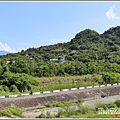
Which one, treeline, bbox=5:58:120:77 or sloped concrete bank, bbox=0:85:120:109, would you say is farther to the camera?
treeline, bbox=5:58:120:77

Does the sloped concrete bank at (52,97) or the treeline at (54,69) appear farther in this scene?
the treeline at (54,69)

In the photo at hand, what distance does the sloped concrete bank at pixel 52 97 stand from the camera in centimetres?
1730

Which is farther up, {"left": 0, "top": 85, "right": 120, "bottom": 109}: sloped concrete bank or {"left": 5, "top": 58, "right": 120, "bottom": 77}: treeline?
{"left": 5, "top": 58, "right": 120, "bottom": 77}: treeline

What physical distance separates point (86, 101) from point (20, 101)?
548cm

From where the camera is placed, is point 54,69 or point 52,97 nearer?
point 52,97

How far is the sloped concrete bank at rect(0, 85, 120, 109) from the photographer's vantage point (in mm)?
17297

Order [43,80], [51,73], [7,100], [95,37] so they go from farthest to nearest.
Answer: [95,37]
[51,73]
[43,80]
[7,100]

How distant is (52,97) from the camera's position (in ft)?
64.2

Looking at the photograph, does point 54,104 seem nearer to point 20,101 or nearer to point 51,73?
A: point 20,101

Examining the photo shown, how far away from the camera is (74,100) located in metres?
20.2

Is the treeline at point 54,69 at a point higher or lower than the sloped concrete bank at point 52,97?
higher

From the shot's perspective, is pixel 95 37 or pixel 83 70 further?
pixel 95 37

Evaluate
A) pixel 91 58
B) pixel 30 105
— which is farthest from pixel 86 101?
pixel 91 58

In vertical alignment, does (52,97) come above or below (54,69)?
below
